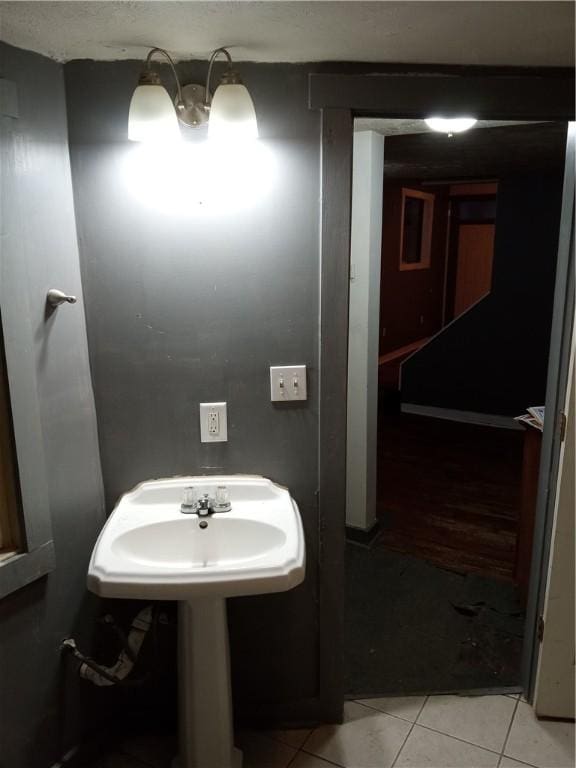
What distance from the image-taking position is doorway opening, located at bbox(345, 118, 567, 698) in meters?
2.59

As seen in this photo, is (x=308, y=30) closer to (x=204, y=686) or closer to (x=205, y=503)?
(x=205, y=503)

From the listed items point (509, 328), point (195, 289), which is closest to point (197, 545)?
point (195, 289)

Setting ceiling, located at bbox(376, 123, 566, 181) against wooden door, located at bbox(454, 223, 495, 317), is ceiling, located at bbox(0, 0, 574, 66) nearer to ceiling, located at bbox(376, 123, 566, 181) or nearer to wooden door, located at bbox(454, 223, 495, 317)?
ceiling, located at bbox(376, 123, 566, 181)

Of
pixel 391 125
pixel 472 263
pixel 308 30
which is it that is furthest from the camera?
pixel 472 263

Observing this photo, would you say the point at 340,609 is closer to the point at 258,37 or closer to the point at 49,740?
the point at 49,740

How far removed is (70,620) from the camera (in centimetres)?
184

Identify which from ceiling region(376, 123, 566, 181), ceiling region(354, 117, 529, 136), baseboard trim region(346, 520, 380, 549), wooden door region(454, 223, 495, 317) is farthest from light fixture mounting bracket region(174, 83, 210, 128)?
wooden door region(454, 223, 495, 317)

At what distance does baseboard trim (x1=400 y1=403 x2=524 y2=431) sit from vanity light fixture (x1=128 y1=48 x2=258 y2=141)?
4298mm

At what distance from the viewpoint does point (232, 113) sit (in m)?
1.57

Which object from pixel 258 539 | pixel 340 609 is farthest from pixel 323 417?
pixel 340 609

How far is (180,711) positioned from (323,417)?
0.98 m

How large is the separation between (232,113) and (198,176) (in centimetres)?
25

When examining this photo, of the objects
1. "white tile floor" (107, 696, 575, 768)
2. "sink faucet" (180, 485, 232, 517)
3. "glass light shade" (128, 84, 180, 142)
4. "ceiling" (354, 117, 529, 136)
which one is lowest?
"white tile floor" (107, 696, 575, 768)

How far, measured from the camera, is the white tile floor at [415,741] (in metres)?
1.97
